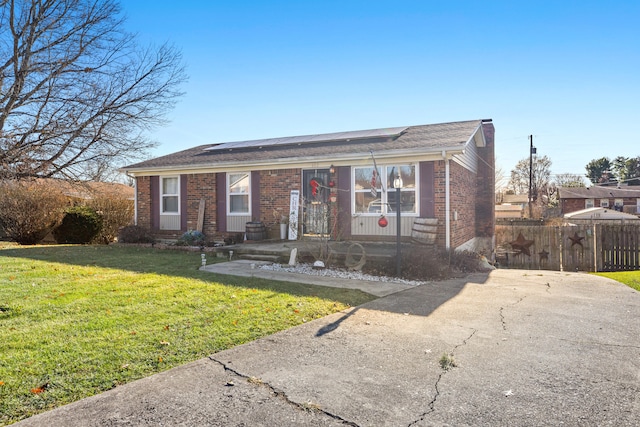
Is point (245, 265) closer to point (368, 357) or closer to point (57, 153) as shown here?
point (368, 357)

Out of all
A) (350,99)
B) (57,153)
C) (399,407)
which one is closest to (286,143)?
(350,99)

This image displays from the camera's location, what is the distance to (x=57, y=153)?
43.4ft

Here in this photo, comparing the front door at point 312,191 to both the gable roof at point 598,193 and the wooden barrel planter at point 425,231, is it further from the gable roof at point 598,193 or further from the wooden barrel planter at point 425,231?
the gable roof at point 598,193

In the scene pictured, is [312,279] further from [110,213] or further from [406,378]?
[110,213]

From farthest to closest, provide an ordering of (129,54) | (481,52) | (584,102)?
(584,102), (129,54), (481,52)

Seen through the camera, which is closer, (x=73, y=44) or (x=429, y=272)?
(x=429, y=272)

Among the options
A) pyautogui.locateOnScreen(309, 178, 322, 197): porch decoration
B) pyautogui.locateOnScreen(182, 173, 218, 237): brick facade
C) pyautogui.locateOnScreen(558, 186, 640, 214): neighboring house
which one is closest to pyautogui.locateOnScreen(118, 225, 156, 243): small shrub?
pyautogui.locateOnScreen(182, 173, 218, 237): brick facade

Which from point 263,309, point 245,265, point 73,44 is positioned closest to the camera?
point 263,309

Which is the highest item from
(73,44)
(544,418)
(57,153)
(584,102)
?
(73,44)

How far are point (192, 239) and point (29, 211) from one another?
798cm

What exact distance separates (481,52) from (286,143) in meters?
7.15

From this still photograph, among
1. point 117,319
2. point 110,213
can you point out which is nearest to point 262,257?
point 117,319

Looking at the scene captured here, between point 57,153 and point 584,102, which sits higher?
point 584,102

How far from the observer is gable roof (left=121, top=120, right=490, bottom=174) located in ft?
35.7
